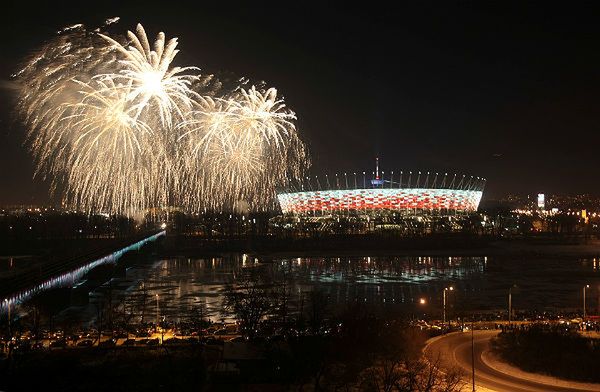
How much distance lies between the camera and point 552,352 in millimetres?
7578

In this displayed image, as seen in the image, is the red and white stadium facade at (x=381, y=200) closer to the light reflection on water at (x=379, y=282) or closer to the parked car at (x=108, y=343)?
the light reflection on water at (x=379, y=282)

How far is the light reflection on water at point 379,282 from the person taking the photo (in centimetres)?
1428

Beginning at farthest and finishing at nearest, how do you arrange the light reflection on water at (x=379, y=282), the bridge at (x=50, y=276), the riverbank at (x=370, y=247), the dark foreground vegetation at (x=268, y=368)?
the riverbank at (x=370, y=247) < the light reflection on water at (x=379, y=282) < the bridge at (x=50, y=276) < the dark foreground vegetation at (x=268, y=368)

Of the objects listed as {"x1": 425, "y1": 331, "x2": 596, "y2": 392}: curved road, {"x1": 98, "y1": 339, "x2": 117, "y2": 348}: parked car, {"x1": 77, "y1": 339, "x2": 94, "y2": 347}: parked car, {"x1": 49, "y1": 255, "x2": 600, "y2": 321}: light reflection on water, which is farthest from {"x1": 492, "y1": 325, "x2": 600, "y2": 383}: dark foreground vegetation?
{"x1": 77, "y1": 339, "x2": 94, "y2": 347}: parked car

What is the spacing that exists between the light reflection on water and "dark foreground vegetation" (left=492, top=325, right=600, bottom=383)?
343 cm

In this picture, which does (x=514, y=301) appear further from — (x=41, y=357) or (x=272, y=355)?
(x=41, y=357)

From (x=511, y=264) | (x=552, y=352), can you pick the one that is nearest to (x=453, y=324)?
(x=552, y=352)

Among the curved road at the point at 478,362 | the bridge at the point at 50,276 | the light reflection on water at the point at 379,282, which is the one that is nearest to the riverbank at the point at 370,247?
the light reflection on water at the point at 379,282

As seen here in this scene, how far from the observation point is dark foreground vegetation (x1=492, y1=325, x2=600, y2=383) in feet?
23.4

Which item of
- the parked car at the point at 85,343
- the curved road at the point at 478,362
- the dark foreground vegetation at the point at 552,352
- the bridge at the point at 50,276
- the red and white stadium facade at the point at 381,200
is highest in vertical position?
the red and white stadium facade at the point at 381,200

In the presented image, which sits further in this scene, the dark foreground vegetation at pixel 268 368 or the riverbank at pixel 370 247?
the riverbank at pixel 370 247

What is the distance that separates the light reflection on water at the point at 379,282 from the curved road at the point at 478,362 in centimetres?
241

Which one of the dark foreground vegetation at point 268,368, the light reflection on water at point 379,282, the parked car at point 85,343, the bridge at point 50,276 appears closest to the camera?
the dark foreground vegetation at point 268,368

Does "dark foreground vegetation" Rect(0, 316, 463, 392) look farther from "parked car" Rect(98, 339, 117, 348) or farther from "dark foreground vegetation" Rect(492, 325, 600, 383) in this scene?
"dark foreground vegetation" Rect(492, 325, 600, 383)
